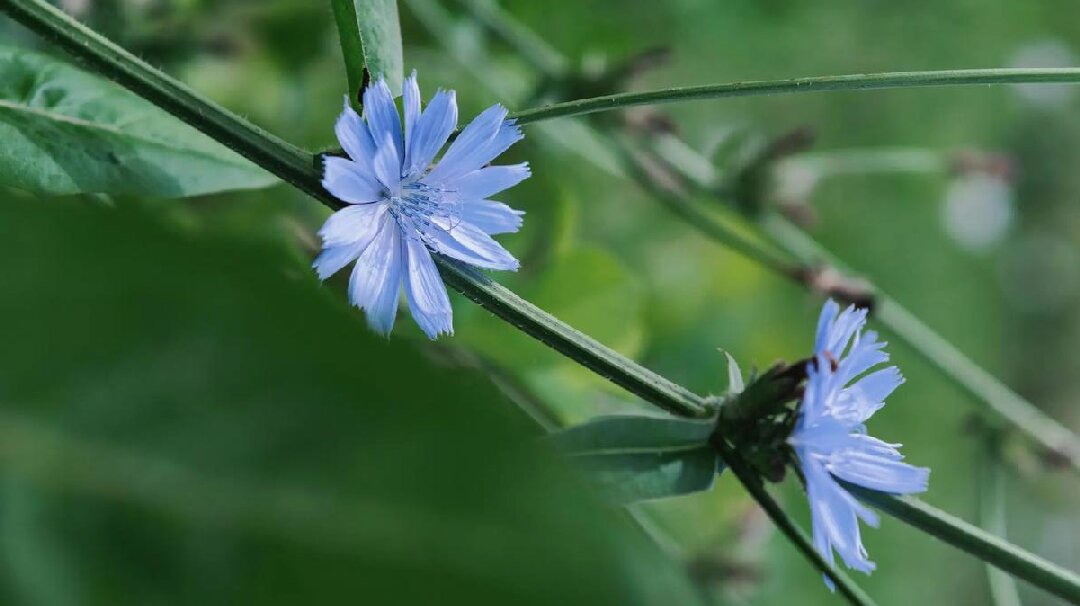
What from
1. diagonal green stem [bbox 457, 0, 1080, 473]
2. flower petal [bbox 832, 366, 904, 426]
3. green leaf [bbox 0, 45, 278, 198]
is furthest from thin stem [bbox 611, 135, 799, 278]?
green leaf [bbox 0, 45, 278, 198]

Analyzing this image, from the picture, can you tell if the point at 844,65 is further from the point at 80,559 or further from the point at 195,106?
the point at 80,559

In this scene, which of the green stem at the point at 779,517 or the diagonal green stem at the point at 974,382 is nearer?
the green stem at the point at 779,517

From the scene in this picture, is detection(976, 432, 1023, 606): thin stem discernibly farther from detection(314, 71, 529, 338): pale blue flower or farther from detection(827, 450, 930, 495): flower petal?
detection(314, 71, 529, 338): pale blue flower

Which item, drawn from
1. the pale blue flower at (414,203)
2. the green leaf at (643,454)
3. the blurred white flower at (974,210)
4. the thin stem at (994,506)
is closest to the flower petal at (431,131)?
the pale blue flower at (414,203)

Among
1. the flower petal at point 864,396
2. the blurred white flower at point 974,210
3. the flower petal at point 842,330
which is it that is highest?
the blurred white flower at point 974,210

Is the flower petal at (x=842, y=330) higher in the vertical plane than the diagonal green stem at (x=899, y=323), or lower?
lower

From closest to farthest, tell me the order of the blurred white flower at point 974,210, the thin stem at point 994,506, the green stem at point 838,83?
1. the green stem at point 838,83
2. the thin stem at point 994,506
3. the blurred white flower at point 974,210

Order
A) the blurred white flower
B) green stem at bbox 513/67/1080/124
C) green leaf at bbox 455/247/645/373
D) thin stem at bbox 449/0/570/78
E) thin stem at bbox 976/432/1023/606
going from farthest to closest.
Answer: the blurred white flower < thin stem at bbox 449/0/570/78 < green leaf at bbox 455/247/645/373 < thin stem at bbox 976/432/1023/606 < green stem at bbox 513/67/1080/124

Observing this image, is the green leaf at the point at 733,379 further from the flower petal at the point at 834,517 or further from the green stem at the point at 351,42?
the green stem at the point at 351,42
